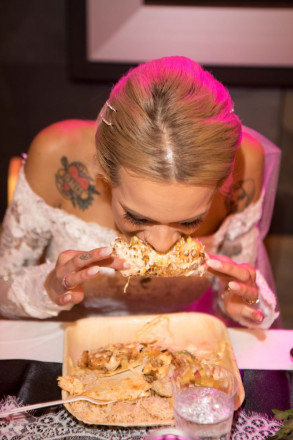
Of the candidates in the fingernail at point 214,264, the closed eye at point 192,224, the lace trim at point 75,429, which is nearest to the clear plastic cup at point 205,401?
the lace trim at point 75,429

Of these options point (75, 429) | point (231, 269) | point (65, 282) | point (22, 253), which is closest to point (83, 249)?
point (22, 253)

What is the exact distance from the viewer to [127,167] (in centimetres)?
169

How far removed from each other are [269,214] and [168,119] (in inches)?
48.3

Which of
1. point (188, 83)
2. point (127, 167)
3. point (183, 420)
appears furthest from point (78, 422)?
point (188, 83)

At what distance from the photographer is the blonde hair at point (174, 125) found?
1.59m

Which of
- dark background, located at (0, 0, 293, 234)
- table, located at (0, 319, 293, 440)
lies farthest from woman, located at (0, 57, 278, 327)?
dark background, located at (0, 0, 293, 234)

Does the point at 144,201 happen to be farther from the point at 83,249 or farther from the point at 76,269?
the point at 83,249

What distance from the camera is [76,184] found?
235 centimetres

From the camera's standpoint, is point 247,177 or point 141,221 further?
point 247,177

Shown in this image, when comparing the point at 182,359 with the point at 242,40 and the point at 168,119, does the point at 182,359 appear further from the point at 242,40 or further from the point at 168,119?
the point at 242,40

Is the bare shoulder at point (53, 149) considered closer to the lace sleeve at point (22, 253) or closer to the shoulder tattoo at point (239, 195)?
the lace sleeve at point (22, 253)

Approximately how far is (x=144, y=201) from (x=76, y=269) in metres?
0.33

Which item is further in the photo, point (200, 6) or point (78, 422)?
point (200, 6)

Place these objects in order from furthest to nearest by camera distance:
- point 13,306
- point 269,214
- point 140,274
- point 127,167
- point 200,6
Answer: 1. point 200,6
2. point 269,214
3. point 13,306
4. point 140,274
5. point 127,167
